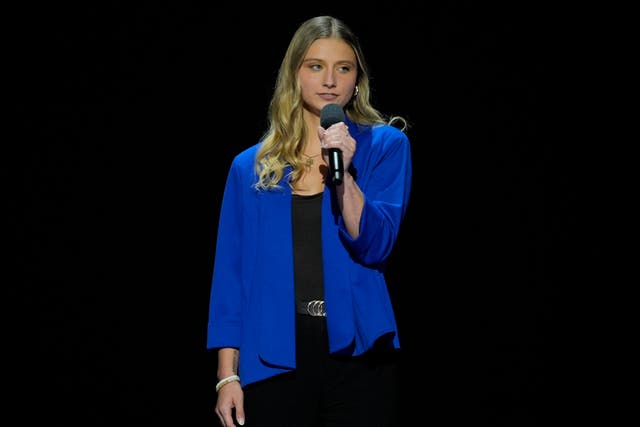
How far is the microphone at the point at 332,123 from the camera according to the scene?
1.57m

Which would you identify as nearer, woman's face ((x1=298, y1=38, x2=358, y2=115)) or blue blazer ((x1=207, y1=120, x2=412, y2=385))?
blue blazer ((x1=207, y1=120, x2=412, y2=385))

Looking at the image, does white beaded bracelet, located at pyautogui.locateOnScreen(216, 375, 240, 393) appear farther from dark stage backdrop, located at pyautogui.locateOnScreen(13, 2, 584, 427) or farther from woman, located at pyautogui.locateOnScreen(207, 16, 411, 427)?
dark stage backdrop, located at pyautogui.locateOnScreen(13, 2, 584, 427)

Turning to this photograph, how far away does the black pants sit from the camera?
1.69m

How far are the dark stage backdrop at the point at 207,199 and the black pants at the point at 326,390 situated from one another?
3.48 feet

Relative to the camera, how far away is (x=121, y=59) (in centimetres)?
288

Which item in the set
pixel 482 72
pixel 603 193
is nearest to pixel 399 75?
pixel 482 72

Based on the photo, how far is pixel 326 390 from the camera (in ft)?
5.58

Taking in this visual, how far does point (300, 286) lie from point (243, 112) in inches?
48.0

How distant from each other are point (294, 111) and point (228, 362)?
569 millimetres

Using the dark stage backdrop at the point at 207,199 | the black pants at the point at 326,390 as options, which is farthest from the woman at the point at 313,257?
the dark stage backdrop at the point at 207,199

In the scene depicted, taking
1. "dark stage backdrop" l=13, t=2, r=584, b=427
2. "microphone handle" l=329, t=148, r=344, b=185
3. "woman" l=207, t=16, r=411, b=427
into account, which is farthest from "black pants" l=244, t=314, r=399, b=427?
"dark stage backdrop" l=13, t=2, r=584, b=427

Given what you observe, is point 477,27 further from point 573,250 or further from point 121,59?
point 121,59

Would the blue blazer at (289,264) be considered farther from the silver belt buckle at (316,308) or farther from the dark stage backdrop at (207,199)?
the dark stage backdrop at (207,199)

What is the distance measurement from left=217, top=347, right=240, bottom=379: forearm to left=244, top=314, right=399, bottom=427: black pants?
13 centimetres
